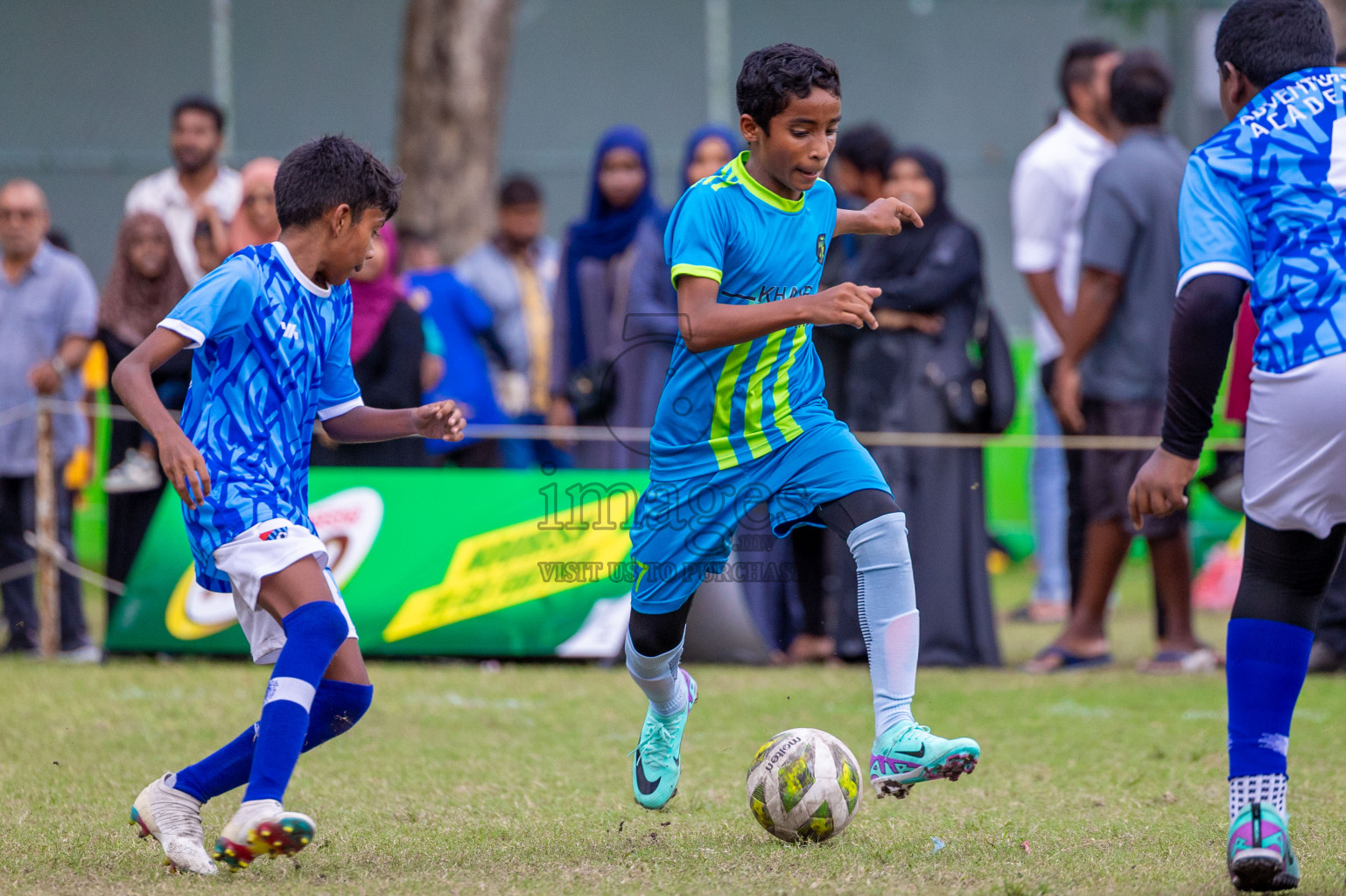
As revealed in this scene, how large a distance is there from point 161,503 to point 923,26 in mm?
10891

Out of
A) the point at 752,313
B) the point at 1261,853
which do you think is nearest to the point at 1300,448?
the point at 1261,853

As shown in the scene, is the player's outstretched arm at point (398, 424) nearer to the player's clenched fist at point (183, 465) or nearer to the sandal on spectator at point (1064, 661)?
the player's clenched fist at point (183, 465)

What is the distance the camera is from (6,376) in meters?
8.16

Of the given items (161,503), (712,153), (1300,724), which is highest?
(712,153)

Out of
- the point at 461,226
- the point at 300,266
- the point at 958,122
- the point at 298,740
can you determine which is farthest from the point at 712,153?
the point at 958,122

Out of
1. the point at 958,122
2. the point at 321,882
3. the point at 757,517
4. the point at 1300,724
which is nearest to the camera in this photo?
the point at 321,882

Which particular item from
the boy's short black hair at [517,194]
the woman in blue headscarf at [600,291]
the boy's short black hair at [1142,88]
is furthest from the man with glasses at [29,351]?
the boy's short black hair at [1142,88]

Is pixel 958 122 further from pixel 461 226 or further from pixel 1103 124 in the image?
pixel 1103 124

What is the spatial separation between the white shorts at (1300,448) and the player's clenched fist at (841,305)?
884 millimetres

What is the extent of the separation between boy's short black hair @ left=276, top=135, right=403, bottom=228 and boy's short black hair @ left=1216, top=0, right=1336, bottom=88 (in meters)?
2.02

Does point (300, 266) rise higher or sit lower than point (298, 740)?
higher

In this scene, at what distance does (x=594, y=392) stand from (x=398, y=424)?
442 centimetres

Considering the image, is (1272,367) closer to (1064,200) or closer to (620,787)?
(620,787)

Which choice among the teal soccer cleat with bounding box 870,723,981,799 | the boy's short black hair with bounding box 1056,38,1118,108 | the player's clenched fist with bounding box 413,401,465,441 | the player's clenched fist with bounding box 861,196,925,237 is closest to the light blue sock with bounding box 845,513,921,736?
the teal soccer cleat with bounding box 870,723,981,799
